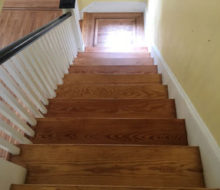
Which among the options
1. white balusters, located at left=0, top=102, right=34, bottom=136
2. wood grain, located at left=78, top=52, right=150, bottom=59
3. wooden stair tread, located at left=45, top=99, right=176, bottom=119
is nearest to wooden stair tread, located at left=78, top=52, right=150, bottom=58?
wood grain, located at left=78, top=52, right=150, bottom=59

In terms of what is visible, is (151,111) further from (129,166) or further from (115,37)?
(115,37)

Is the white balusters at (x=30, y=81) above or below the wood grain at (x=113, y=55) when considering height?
below

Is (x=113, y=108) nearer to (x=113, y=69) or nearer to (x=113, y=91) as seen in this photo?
(x=113, y=91)

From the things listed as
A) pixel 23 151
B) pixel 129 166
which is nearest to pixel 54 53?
pixel 23 151

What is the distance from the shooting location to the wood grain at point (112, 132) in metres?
1.36

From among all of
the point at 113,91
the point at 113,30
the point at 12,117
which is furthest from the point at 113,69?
the point at 113,30

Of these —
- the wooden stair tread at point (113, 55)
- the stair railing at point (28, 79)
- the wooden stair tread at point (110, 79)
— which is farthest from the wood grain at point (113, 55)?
Answer: the wooden stair tread at point (110, 79)

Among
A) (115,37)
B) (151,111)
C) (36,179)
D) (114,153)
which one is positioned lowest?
(36,179)

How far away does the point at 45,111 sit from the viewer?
1668 millimetres

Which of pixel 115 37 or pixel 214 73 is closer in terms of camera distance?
Answer: pixel 214 73

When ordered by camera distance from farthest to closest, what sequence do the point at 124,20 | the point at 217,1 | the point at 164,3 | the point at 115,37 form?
the point at 124,20, the point at 115,37, the point at 164,3, the point at 217,1

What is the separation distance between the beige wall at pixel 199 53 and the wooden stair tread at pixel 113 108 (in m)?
0.29

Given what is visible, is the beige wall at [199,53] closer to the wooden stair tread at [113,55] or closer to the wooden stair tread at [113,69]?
the wooden stair tread at [113,69]

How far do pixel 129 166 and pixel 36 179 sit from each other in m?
0.56
